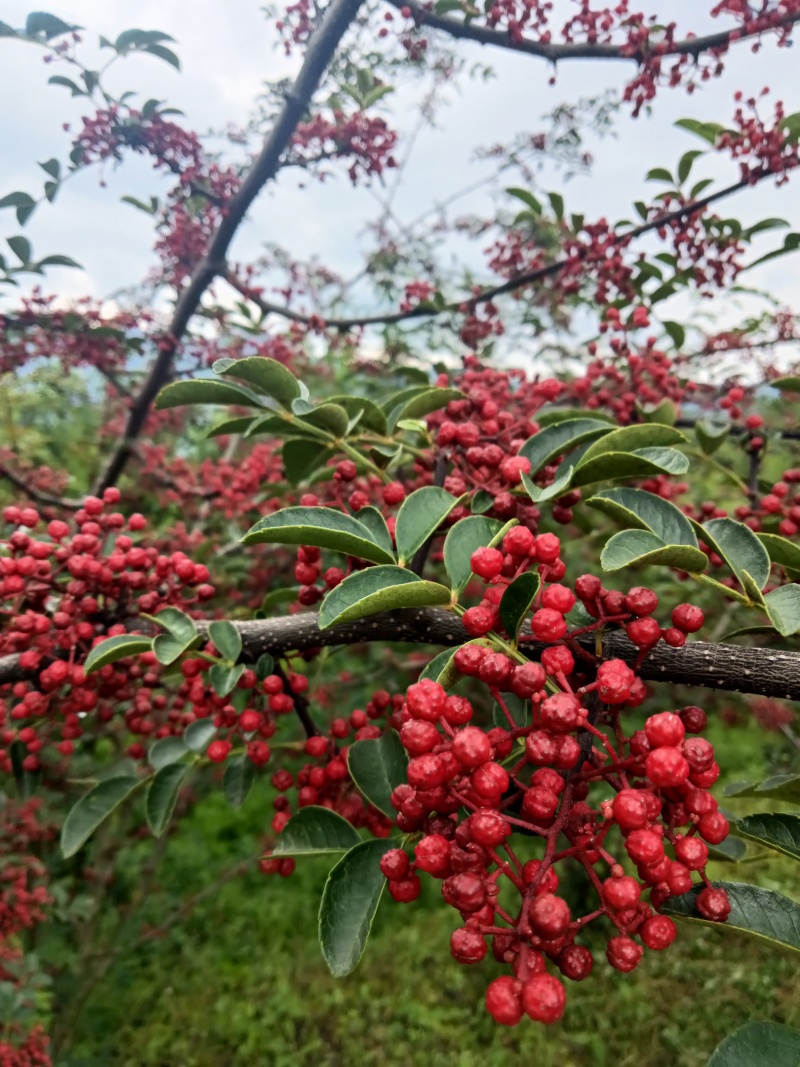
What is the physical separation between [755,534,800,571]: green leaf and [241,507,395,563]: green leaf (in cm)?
60

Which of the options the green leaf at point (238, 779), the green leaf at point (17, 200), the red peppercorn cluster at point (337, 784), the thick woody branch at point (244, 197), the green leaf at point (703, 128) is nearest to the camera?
the red peppercorn cluster at point (337, 784)

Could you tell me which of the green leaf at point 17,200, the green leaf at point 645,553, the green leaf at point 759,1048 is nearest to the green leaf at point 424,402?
the green leaf at point 645,553

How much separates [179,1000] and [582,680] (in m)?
3.88

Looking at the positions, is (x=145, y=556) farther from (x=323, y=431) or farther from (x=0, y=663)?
(x=323, y=431)

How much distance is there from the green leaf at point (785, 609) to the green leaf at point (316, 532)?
20.0 inches

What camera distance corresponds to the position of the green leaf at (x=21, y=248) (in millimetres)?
2084

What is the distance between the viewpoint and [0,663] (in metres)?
1.35

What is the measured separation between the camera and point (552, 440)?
1226 millimetres

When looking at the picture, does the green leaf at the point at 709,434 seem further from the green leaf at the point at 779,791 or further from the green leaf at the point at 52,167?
the green leaf at the point at 52,167

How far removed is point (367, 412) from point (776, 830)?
3.31 feet

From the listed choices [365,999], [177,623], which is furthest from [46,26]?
[365,999]

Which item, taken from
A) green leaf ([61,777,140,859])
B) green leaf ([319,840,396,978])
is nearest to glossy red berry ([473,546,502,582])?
green leaf ([319,840,396,978])

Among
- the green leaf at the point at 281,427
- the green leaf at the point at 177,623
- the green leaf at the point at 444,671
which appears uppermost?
the green leaf at the point at 281,427

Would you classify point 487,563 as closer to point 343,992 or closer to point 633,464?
point 633,464
